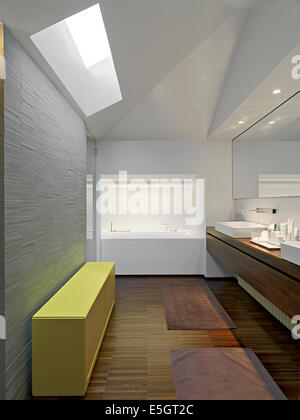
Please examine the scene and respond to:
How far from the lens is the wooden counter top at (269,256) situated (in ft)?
6.39

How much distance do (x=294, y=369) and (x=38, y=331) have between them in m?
2.06

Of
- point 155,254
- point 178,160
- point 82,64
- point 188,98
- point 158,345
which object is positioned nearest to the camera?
point 158,345

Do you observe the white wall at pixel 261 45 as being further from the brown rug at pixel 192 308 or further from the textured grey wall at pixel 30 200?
the brown rug at pixel 192 308

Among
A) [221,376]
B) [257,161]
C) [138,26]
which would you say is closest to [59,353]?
[221,376]

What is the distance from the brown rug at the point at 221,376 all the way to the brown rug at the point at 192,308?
0.54 meters

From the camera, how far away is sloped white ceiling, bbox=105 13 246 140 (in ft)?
10.1

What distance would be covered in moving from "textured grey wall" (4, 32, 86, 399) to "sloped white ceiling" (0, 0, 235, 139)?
0.53 feet

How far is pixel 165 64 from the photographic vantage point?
3090mm

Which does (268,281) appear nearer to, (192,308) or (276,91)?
(192,308)

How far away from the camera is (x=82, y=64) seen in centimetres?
279

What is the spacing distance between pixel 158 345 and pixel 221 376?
69cm

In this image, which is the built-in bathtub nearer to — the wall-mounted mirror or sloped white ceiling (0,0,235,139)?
the wall-mounted mirror
